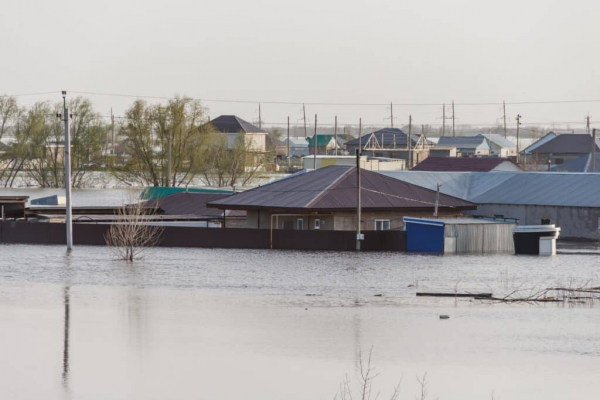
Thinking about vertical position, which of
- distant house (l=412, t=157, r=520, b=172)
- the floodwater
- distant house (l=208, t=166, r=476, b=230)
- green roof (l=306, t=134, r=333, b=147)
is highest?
green roof (l=306, t=134, r=333, b=147)

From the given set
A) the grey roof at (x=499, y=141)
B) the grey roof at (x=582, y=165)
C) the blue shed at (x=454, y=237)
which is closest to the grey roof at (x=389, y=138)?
the grey roof at (x=499, y=141)

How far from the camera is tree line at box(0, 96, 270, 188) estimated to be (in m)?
106

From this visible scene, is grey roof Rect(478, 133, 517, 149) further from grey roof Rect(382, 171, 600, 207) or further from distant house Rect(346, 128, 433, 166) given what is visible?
grey roof Rect(382, 171, 600, 207)

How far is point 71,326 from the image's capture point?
102 ft

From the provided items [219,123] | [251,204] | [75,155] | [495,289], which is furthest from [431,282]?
[219,123]

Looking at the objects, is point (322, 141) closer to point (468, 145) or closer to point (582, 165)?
point (468, 145)

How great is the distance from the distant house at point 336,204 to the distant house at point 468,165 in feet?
81.1

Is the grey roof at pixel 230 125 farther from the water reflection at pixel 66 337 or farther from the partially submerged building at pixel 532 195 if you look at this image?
the water reflection at pixel 66 337

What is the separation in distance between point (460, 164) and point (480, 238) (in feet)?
112

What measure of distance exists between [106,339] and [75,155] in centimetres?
9448

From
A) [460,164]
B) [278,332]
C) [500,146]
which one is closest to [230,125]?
[500,146]

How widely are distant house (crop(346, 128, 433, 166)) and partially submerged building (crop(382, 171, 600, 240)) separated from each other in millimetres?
68205

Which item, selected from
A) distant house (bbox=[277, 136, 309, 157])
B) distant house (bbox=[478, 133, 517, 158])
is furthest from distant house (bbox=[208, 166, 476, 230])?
distant house (bbox=[277, 136, 309, 157])

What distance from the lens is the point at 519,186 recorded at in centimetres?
6744
